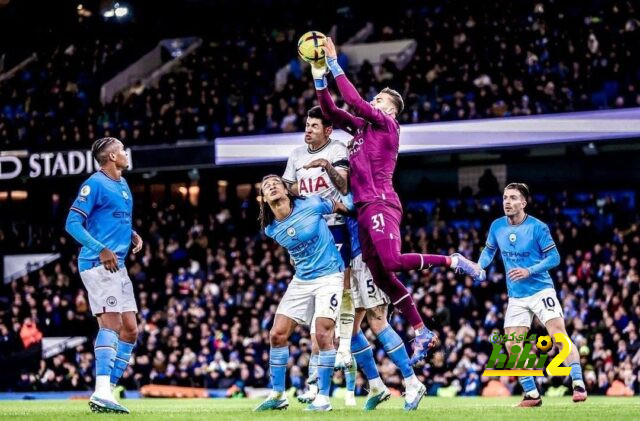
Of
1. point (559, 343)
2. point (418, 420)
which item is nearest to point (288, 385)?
point (559, 343)

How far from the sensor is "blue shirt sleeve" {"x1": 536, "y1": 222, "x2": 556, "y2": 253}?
1288cm

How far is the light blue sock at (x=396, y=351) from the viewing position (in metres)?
11.1

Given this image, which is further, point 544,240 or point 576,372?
point 576,372

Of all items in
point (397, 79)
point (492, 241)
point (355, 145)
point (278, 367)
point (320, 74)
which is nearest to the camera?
point (278, 367)

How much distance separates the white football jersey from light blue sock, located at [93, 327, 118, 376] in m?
2.54

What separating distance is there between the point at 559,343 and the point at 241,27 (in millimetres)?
23638

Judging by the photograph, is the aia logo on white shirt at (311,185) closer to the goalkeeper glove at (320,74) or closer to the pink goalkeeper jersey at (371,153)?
the pink goalkeeper jersey at (371,153)

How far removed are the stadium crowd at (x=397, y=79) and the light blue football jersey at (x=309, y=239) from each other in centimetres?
1395

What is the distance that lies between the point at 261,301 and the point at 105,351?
14288mm

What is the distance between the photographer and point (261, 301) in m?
24.8

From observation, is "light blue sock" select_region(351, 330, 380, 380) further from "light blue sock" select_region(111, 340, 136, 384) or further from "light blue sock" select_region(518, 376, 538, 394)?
"light blue sock" select_region(111, 340, 136, 384)

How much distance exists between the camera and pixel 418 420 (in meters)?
9.05

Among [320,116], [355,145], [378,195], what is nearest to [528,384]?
[378,195]

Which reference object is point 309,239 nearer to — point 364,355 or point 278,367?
point 278,367
